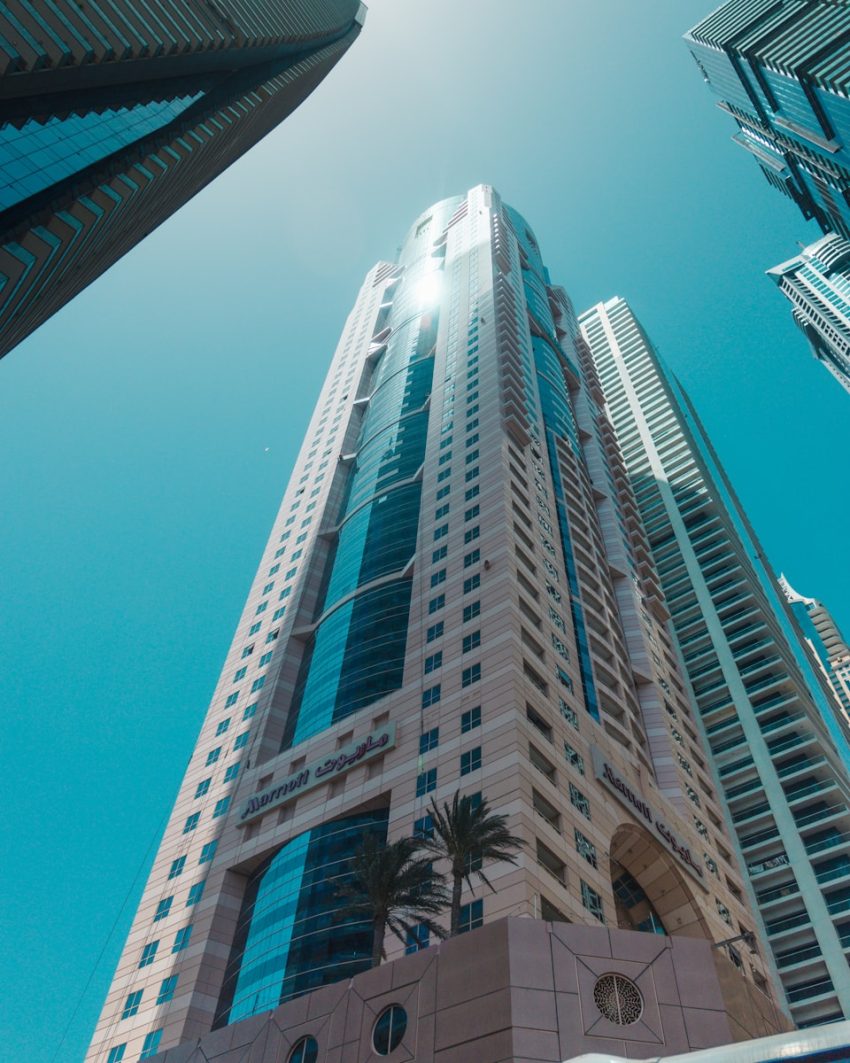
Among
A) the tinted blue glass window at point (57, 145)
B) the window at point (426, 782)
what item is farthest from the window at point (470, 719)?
the tinted blue glass window at point (57, 145)

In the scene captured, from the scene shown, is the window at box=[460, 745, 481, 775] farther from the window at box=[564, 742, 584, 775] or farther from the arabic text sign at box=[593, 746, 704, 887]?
the arabic text sign at box=[593, 746, 704, 887]

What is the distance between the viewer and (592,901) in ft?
170

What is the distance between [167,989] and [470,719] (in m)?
28.2

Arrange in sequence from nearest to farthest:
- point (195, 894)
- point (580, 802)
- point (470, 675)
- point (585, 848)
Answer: point (585, 848), point (580, 802), point (470, 675), point (195, 894)

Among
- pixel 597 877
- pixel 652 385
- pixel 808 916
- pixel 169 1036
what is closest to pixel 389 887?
pixel 597 877

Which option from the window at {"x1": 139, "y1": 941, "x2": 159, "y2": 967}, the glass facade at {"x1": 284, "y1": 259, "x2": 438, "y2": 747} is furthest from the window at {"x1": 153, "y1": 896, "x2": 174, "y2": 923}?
the glass facade at {"x1": 284, "y1": 259, "x2": 438, "y2": 747}

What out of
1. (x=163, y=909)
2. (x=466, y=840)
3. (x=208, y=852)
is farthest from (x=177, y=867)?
(x=466, y=840)

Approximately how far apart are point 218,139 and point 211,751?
216 feet

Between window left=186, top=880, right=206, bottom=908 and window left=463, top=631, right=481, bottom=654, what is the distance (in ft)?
88.6

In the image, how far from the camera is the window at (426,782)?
187ft

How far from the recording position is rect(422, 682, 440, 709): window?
210 feet

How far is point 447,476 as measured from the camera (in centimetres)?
9075

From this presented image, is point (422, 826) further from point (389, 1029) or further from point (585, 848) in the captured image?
point (389, 1029)

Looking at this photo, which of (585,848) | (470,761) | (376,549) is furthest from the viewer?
(376,549)
